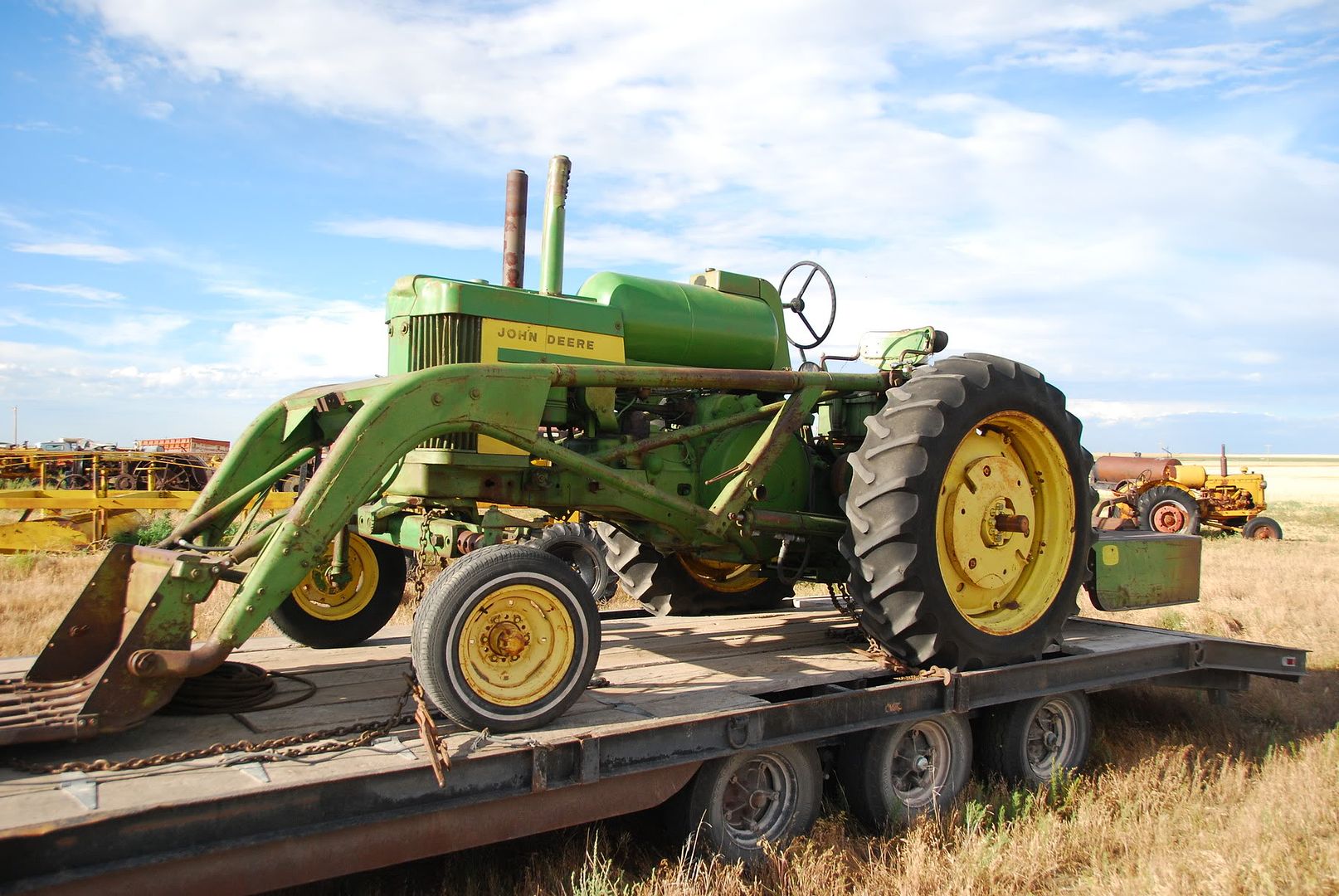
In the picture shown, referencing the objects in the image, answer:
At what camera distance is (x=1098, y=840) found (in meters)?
4.62

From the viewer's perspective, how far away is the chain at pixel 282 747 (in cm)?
316

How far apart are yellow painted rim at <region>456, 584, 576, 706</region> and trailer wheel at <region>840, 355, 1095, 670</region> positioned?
163 centimetres

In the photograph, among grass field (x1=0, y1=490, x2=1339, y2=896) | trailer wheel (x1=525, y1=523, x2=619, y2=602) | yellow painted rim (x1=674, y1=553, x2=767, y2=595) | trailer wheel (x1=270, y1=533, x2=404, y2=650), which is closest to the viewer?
grass field (x1=0, y1=490, x2=1339, y2=896)

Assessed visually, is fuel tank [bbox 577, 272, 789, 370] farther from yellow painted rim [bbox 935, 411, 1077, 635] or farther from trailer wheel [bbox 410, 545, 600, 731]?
trailer wheel [bbox 410, 545, 600, 731]

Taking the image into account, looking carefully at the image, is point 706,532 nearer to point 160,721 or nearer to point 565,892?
point 565,892

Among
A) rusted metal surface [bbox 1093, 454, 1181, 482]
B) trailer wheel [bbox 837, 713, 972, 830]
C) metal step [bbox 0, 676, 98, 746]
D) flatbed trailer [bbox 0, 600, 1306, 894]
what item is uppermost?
rusted metal surface [bbox 1093, 454, 1181, 482]

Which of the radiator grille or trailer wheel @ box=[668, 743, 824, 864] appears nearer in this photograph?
trailer wheel @ box=[668, 743, 824, 864]

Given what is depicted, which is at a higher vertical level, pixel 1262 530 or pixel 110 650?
pixel 110 650

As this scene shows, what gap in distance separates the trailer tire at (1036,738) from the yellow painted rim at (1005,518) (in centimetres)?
47

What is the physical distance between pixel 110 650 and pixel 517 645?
1.58 meters

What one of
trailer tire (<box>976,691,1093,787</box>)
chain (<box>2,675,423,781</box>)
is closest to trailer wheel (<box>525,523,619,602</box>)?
trailer tire (<box>976,691,1093,787</box>)

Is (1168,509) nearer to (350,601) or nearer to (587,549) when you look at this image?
(587,549)

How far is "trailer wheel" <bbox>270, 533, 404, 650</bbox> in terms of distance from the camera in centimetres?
536

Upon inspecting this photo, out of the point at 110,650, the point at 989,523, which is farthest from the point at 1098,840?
the point at 110,650
